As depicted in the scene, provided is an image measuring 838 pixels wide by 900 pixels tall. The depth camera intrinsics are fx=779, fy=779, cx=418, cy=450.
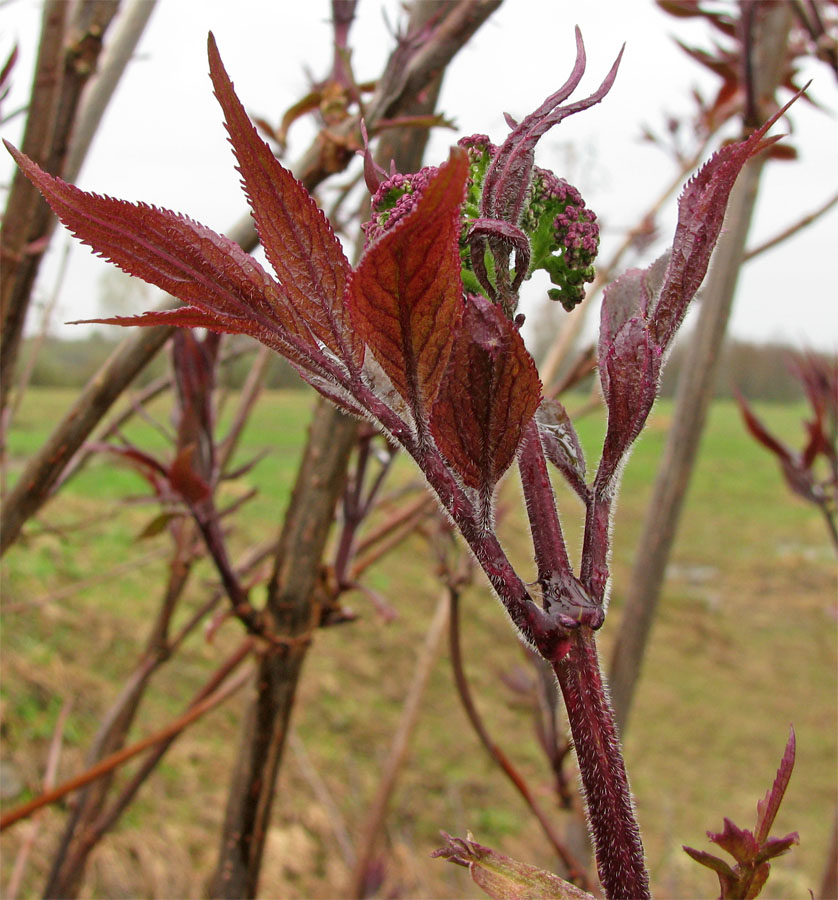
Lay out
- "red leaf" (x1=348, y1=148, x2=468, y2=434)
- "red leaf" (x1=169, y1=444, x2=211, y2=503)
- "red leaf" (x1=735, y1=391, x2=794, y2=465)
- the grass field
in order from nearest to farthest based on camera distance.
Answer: "red leaf" (x1=348, y1=148, x2=468, y2=434) → "red leaf" (x1=169, y1=444, x2=211, y2=503) → "red leaf" (x1=735, y1=391, x2=794, y2=465) → the grass field

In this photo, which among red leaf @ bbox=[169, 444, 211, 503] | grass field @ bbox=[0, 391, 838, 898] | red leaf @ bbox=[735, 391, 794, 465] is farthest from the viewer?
grass field @ bbox=[0, 391, 838, 898]

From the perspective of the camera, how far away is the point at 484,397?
25 centimetres

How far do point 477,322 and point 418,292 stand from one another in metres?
0.02

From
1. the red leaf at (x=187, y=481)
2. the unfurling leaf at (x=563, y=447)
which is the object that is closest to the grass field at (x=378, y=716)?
the red leaf at (x=187, y=481)

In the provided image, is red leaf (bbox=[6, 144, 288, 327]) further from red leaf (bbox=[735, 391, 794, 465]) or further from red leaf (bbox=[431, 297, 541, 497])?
red leaf (bbox=[735, 391, 794, 465])

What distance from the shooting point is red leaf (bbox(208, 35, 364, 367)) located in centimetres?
25

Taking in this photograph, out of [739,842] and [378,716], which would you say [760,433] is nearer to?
[739,842]

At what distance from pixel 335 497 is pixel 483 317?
19.0 inches

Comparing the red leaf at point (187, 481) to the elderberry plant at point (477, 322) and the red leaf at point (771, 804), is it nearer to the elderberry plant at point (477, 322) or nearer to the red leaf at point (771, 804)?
the elderberry plant at point (477, 322)

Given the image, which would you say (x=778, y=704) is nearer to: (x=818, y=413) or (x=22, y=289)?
(x=818, y=413)

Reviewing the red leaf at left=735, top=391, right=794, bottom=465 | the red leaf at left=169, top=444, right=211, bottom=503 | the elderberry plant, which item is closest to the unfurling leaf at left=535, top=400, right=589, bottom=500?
the elderberry plant

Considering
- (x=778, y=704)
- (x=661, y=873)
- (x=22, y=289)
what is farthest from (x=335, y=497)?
(x=778, y=704)

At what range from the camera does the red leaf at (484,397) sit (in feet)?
0.80

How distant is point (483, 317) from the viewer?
244 mm
